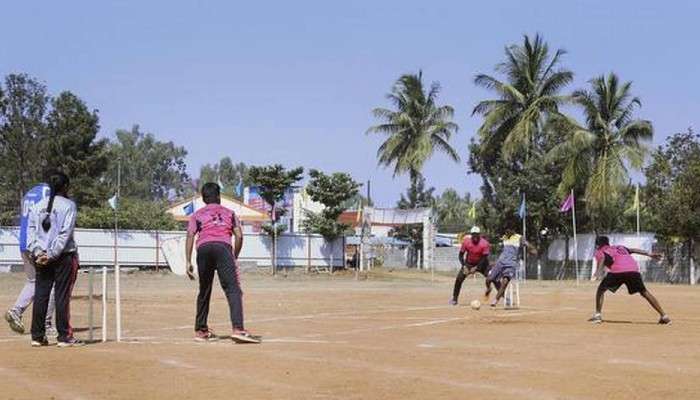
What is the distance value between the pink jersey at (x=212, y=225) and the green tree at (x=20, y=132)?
1969 inches

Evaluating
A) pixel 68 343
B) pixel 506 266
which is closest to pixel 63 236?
pixel 68 343

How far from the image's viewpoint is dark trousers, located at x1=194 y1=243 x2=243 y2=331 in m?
9.81

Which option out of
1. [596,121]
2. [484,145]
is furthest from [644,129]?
[484,145]

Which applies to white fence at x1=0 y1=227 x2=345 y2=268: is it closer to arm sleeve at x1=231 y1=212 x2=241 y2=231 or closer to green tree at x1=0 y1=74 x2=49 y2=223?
green tree at x1=0 y1=74 x2=49 y2=223

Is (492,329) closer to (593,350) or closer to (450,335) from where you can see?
(450,335)

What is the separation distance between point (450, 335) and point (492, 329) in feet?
3.93

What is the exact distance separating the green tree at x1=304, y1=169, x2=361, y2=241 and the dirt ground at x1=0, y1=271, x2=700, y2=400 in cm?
3532

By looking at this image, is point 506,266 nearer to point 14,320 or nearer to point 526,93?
point 14,320

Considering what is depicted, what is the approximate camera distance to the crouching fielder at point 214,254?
9.83 m

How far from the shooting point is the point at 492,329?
12320 millimetres

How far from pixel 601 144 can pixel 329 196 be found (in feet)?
53.4

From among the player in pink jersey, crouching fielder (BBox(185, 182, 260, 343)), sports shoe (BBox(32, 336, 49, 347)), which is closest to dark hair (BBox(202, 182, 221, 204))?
crouching fielder (BBox(185, 182, 260, 343))

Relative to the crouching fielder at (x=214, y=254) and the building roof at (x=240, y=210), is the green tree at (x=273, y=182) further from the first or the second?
the crouching fielder at (x=214, y=254)

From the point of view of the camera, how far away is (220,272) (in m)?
9.93
